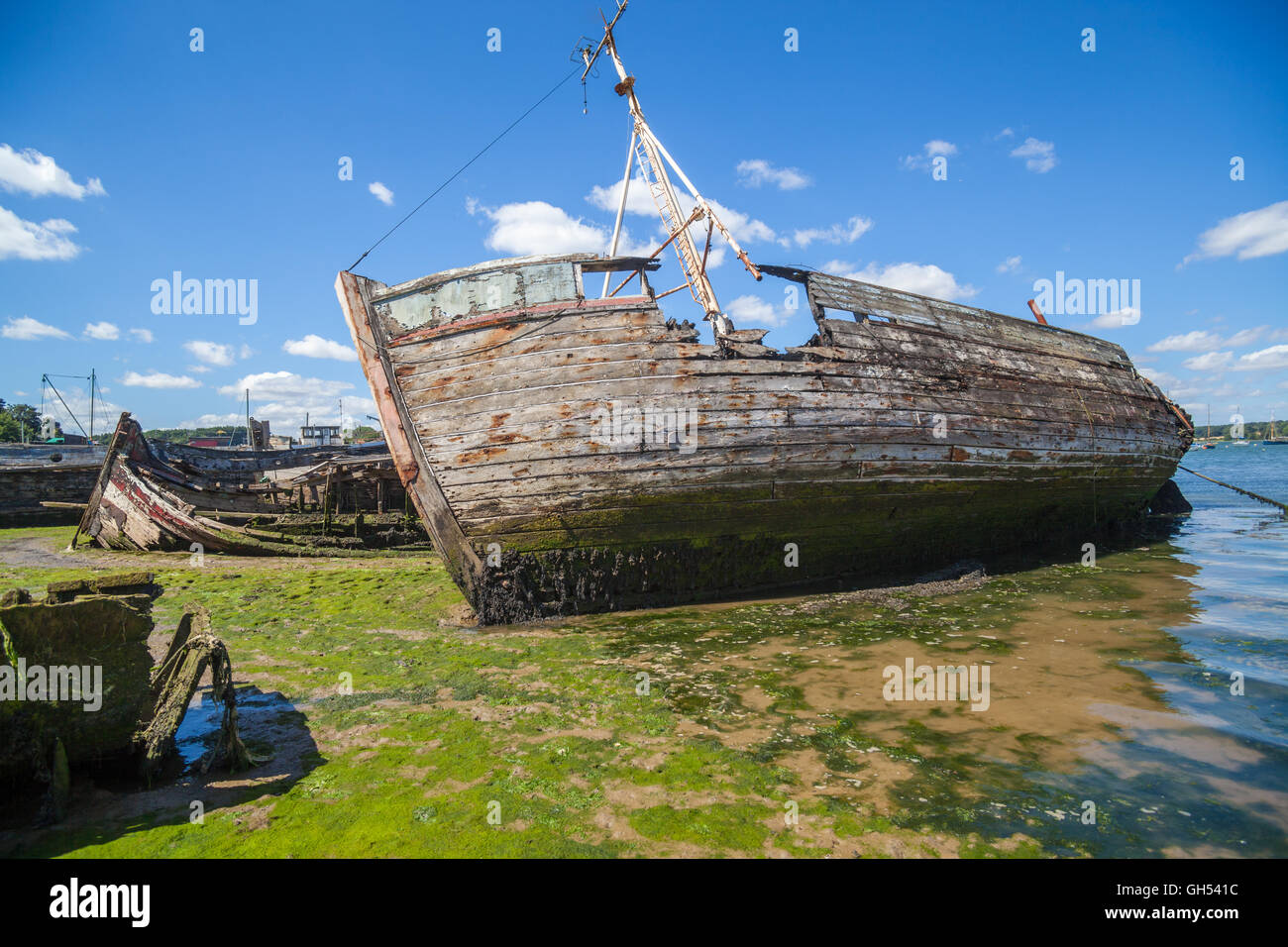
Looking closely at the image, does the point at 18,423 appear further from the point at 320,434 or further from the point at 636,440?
the point at 636,440

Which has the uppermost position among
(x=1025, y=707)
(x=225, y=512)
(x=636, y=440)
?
(x=636, y=440)

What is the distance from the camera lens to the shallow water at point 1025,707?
3250 millimetres

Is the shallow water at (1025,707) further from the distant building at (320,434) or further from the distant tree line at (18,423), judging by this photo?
the distant tree line at (18,423)

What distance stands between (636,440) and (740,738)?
3789 millimetres

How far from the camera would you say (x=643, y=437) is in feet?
23.4

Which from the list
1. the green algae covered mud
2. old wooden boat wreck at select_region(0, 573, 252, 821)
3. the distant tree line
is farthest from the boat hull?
the distant tree line

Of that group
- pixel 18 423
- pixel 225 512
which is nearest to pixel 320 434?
pixel 225 512

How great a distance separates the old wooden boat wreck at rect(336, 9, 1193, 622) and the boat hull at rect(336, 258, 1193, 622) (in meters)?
0.02

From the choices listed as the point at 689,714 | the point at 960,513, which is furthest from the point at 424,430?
the point at 960,513

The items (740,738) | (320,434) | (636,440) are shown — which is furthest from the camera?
(320,434)

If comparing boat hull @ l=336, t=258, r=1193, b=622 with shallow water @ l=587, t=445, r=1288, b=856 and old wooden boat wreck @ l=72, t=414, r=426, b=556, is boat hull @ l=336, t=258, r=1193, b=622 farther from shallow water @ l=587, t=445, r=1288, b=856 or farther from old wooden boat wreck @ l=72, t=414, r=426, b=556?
old wooden boat wreck @ l=72, t=414, r=426, b=556
